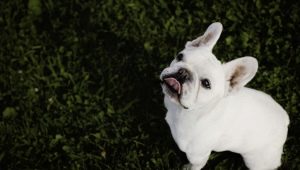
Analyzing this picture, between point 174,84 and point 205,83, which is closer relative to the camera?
point 205,83

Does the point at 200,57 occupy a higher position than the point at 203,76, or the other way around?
the point at 200,57

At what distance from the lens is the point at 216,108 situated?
3225mm

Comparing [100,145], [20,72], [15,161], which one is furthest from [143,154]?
[20,72]

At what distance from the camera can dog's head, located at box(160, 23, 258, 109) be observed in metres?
2.99

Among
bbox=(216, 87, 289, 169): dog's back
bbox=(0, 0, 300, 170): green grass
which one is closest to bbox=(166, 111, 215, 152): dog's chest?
bbox=(216, 87, 289, 169): dog's back

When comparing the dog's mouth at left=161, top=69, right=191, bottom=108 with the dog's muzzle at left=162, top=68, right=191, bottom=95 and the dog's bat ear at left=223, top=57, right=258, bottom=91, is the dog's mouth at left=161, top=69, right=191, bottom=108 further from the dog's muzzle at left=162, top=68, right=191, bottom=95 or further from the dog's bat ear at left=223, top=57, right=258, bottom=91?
the dog's bat ear at left=223, top=57, right=258, bottom=91

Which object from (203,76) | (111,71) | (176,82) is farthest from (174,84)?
(111,71)

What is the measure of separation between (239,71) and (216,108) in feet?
1.27

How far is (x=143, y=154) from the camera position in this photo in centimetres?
425

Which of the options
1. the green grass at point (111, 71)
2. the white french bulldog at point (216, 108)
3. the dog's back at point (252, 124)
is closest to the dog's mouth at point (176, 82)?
the white french bulldog at point (216, 108)

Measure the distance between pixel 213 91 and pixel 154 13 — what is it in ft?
6.96

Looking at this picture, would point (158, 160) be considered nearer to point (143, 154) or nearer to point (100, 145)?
point (143, 154)

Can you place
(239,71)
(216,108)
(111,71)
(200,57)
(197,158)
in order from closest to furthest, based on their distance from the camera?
1. (239,71)
2. (200,57)
3. (216,108)
4. (197,158)
5. (111,71)

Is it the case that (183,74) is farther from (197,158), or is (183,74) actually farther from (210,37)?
(197,158)
